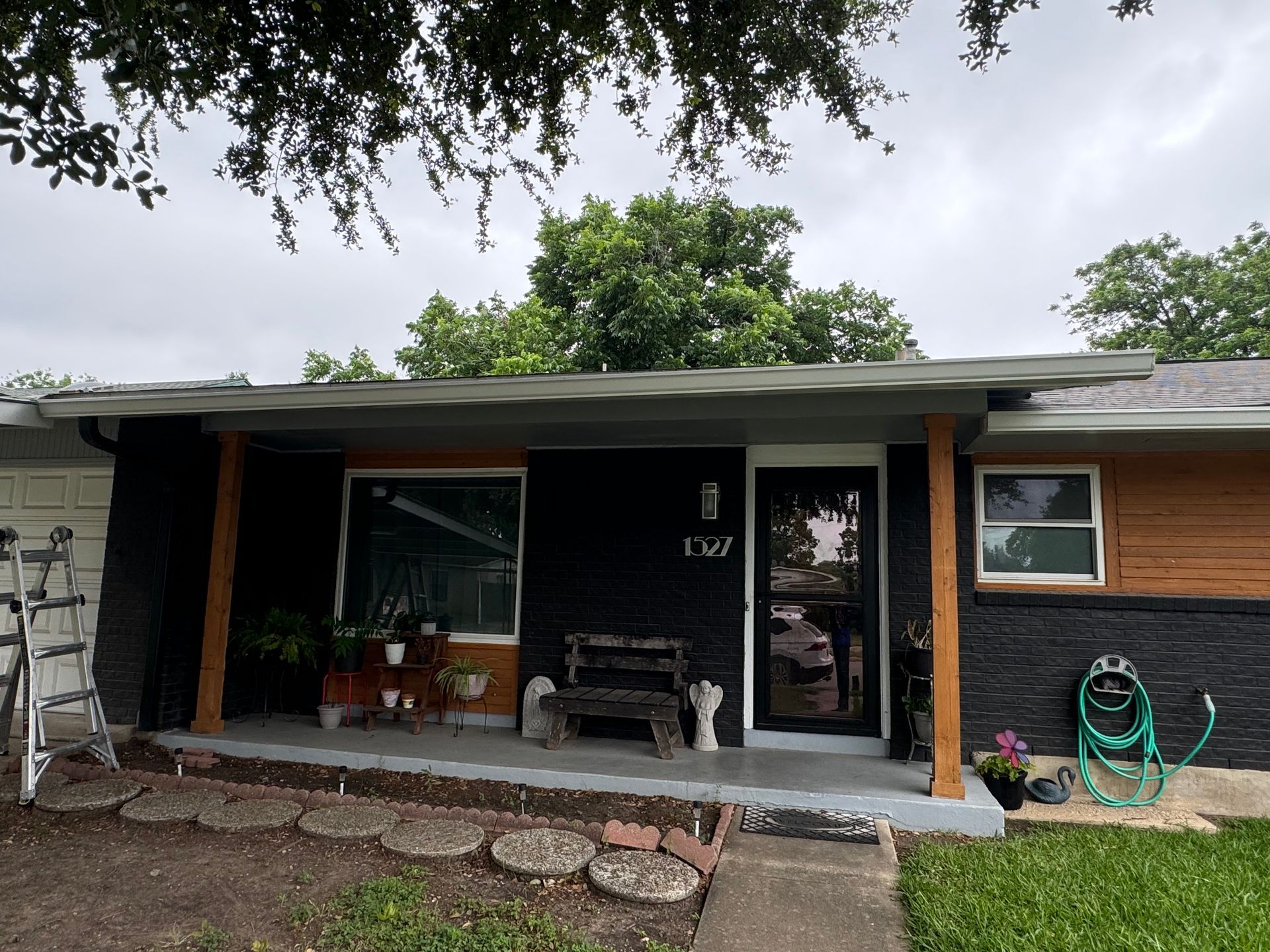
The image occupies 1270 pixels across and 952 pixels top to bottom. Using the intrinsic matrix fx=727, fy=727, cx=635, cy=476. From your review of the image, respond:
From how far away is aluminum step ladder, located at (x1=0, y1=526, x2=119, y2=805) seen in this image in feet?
12.0

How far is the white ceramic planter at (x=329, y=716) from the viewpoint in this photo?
521 cm

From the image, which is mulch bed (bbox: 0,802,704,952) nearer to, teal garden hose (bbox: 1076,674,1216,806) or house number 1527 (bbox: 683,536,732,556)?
house number 1527 (bbox: 683,536,732,556)

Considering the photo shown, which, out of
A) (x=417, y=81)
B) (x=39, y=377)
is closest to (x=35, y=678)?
(x=417, y=81)

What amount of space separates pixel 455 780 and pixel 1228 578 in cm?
478

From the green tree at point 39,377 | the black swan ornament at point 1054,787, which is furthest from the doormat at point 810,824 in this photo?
the green tree at point 39,377

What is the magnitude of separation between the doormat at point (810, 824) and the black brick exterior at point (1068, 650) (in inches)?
45.2

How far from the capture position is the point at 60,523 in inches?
210

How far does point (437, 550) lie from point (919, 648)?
359cm

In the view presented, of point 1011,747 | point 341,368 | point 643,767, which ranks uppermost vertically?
point 341,368

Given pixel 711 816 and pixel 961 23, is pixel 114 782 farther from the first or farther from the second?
pixel 961 23

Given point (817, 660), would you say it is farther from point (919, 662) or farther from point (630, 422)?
point (630, 422)

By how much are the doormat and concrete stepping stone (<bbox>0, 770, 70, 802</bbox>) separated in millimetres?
3637

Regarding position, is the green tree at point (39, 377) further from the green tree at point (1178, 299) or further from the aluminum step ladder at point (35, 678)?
the green tree at point (1178, 299)

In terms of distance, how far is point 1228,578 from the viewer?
14.4 feet
